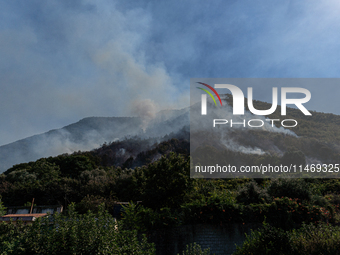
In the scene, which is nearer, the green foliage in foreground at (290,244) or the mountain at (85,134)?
the green foliage in foreground at (290,244)

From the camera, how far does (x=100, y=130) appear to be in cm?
12738

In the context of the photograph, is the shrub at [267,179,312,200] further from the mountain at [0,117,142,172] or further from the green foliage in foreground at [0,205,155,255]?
the mountain at [0,117,142,172]

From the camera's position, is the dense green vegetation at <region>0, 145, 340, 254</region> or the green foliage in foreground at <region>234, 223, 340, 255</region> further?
the dense green vegetation at <region>0, 145, 340, 254</region>

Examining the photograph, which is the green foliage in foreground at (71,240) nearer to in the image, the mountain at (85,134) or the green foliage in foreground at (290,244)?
the green foliage in foreground at (290,244)

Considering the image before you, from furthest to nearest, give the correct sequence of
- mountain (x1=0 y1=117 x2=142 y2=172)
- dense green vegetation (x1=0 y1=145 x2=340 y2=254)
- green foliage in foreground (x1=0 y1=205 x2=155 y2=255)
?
1. mountain (x1=0 y1=117 x2=142 y2=172)
2. dense green vegetation (x1=0 y1=145 x2=340 y2=254)
3. green foliage in foreground (x1=0 y1=205 x2=155 y2=255)

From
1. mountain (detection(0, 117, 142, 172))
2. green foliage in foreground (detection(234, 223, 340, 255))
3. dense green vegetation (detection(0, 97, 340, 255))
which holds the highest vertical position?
mountain (detection(0, 117, 142, 172))

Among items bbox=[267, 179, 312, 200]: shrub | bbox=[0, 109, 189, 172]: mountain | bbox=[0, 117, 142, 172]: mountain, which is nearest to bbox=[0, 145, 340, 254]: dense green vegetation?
bbox=[267, 179, 312, 200]: shrub

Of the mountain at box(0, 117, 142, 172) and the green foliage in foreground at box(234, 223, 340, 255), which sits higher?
the mountain at box(0, 117, 142, 172)

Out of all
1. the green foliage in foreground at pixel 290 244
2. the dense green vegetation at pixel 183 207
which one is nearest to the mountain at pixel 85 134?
the dense green vegetation at pixel 183 207

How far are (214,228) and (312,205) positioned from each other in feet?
14.3

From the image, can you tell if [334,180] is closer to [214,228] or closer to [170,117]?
[214,228]

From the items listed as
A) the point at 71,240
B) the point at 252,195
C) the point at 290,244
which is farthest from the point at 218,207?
the point at 71,240

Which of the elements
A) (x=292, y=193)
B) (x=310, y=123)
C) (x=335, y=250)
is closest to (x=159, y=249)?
(x=335, y=250)

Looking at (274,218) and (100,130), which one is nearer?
(274,218)
